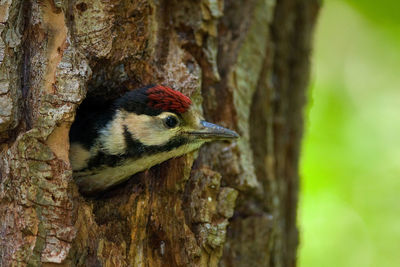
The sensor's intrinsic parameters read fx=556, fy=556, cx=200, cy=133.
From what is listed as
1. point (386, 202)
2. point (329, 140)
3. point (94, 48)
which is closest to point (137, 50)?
Answer: point (94, 48)

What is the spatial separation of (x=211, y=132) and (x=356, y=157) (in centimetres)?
363

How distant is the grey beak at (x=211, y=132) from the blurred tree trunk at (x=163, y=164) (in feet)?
0.46

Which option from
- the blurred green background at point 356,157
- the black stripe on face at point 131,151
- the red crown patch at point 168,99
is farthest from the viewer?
the blurred green background at point 356,157

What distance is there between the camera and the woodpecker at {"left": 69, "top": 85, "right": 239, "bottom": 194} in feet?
10.3

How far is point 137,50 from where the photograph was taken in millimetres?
3191

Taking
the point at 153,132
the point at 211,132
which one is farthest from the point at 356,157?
the point at 153,132

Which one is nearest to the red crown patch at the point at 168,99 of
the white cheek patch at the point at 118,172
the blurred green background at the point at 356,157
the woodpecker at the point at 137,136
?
the woodpecker at the point at 137,136

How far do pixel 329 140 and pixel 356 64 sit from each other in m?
1.35

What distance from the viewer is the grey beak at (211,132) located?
123 inches

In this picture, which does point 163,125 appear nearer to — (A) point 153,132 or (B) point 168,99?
(A) point 153,132

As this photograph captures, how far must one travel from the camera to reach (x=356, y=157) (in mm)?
6359

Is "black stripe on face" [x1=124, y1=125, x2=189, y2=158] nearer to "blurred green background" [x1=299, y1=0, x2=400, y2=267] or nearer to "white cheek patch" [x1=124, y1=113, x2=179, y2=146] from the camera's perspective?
"white cheek patch" [x1=124, y1=113, x2=179, y2=146]

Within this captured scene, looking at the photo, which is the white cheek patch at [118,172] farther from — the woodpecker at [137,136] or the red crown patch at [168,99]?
the red crown patch at [168,99]

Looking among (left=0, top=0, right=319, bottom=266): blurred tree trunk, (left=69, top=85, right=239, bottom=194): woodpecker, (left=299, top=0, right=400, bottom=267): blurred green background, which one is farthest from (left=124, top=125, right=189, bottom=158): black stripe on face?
(left=299, top=0, right=400, bottom=267): blurred green background
